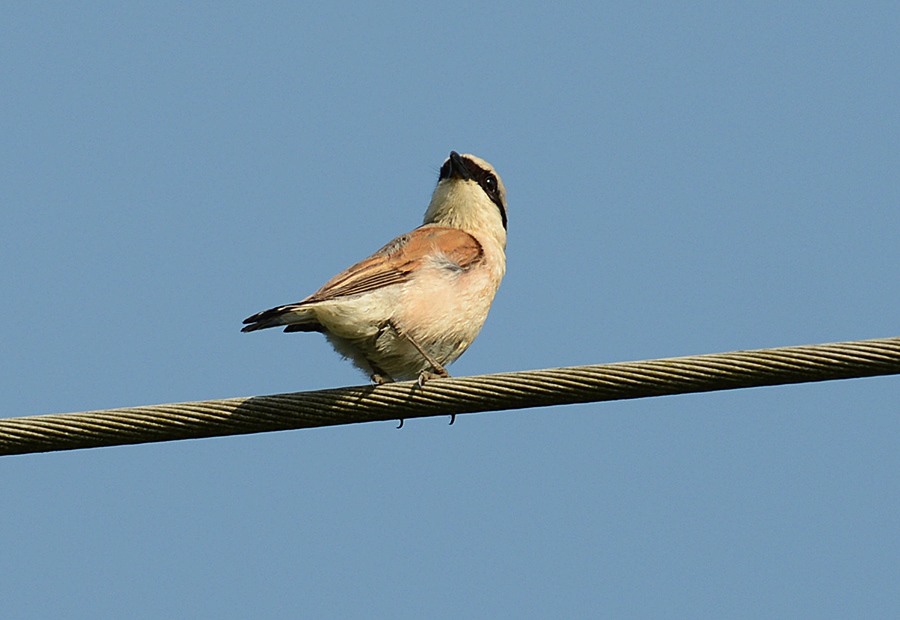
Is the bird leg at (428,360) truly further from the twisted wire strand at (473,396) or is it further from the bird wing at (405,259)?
the twisted wire strand at (473,396)

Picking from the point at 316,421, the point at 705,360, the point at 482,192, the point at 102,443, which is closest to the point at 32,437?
the point at 102,443

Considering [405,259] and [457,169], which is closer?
[405,259]

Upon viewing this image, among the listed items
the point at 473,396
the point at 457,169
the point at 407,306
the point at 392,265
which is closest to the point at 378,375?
the point at 407,306

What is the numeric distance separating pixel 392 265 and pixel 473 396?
7.38ft

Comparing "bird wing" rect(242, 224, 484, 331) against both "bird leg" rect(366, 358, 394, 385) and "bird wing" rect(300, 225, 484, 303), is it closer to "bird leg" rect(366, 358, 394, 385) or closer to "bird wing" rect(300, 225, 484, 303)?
"bird wing" rect(300, 225, 484, 303)

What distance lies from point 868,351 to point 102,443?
3.55m

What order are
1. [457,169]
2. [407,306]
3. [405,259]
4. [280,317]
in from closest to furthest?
[280,317] < [407,306] < [405,259] < [457,169]

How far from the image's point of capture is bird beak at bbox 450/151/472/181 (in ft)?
30.9

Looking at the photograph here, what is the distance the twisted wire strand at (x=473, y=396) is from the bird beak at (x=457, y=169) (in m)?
4.27

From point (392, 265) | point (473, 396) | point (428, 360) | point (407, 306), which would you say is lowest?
point (473, 396)

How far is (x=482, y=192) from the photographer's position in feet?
31.0

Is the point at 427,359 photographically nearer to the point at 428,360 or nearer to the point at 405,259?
the point at 428,360

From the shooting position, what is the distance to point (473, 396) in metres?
5.21

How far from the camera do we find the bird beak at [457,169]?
30.9 ft
